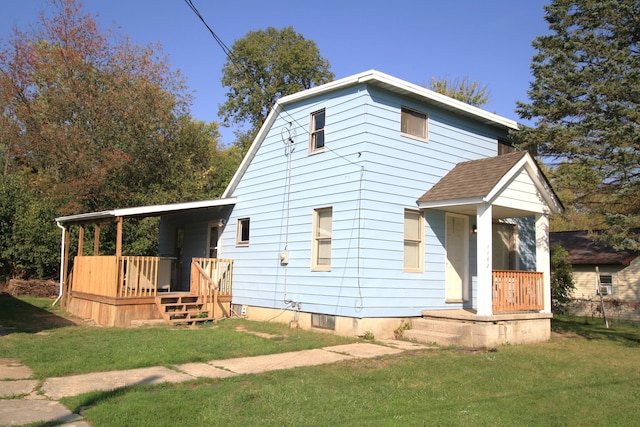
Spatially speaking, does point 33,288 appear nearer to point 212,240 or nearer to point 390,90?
point 212,240

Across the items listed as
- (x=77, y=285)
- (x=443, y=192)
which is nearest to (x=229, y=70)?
(x=77, y=285)

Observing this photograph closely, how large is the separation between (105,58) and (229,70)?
38.4 feet

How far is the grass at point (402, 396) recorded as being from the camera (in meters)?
5.47

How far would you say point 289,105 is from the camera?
14.1m

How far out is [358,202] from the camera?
11.5 m

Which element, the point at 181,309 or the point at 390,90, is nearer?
the point at 390,90

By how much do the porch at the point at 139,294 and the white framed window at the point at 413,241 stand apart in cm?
525

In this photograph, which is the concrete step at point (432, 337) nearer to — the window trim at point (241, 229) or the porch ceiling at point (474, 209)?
the porch ceiling at point (474, 209)

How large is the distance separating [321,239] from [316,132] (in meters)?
2.65

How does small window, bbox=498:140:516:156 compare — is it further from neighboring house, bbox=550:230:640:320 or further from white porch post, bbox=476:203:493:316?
neighboring house, bbox=550:230:640:320

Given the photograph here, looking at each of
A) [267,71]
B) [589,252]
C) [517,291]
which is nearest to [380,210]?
[517,291]

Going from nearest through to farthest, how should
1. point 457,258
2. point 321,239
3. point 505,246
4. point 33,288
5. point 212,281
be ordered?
point 321,239, point 457,258, point 212,281, point 505,246, point 33,288

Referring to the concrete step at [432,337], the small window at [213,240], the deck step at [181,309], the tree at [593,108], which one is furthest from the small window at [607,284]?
the deck step at [181,309]

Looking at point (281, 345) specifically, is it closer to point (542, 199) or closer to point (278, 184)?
point (278, 184)
